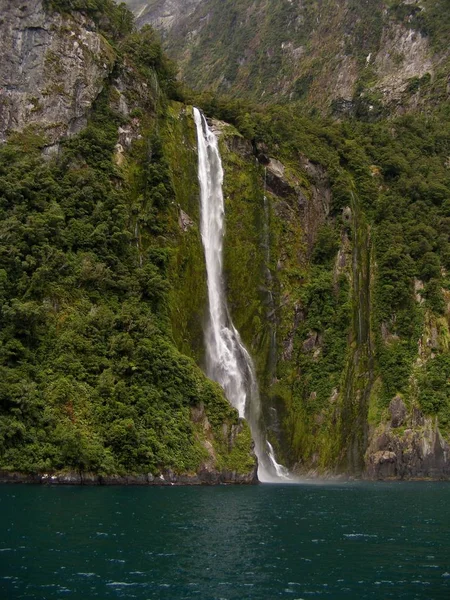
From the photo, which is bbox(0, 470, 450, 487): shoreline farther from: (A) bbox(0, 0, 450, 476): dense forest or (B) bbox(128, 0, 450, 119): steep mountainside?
(B) bbox(128, 0, 450, 119): steep mountainside

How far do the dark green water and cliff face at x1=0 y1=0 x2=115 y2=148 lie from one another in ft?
107

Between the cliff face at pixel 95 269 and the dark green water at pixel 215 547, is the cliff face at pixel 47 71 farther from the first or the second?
the dark green water at pixel 215 547

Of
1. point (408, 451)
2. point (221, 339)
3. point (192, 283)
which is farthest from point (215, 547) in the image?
point (408, 451)

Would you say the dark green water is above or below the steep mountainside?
below

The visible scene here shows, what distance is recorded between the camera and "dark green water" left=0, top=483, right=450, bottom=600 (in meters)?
17.0

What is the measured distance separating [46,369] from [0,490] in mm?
10205

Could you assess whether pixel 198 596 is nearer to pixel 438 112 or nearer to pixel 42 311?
pixel 42 311

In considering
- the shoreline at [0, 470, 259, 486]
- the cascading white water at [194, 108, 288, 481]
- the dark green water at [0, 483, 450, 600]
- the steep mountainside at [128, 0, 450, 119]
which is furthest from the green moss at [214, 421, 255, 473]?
the steep mountainside at [128, 0, 450, 119]

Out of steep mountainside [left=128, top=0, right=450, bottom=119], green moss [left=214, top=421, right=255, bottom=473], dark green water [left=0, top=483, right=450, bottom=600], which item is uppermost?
steep mountainside [left=128, top=0, right=450, bottom=119]

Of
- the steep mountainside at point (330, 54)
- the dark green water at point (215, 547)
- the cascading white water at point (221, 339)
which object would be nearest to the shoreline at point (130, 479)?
the dark green water at point (215, 547)

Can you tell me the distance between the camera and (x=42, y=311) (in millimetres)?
43781

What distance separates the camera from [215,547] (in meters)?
21.8

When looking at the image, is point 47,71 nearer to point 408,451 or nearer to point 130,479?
point 130,479

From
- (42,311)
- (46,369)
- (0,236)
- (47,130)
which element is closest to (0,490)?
(46,369)
